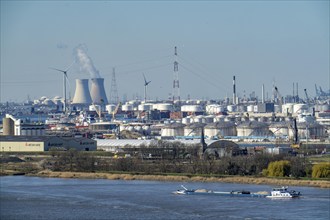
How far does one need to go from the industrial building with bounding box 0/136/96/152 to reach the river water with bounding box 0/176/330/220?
275 inches

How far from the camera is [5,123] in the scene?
27.6 meters

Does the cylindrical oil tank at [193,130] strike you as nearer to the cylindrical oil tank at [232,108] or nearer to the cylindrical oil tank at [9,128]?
the cylindrical oil tank at [9,128]

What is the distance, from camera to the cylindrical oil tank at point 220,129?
94.9 feet

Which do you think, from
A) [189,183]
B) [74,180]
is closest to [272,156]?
[189,183]

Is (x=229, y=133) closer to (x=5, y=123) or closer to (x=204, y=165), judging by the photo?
(x=5, y=123)

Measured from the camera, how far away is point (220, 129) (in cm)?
2908

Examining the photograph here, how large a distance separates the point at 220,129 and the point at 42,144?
335 inches

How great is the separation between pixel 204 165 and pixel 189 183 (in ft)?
4.34

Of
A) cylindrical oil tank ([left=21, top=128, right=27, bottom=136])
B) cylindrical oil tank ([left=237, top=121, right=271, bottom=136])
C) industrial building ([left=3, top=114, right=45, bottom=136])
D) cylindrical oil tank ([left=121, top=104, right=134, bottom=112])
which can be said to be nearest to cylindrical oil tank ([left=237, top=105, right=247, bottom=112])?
cylindrical oil tank ([left=121, top=104, right=134, bottom=112])

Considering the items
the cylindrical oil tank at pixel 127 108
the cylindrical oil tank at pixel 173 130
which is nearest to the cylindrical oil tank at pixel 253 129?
the cylindrical oil tank at pixel 173 130

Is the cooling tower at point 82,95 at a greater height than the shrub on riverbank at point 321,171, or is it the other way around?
the cooling tower at point 82,95

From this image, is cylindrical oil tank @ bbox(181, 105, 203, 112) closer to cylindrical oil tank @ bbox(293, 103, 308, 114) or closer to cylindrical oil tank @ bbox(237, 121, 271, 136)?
cylindrical oil tank @ bbox(293, 103, 308, 114)

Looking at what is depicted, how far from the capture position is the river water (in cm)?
1088

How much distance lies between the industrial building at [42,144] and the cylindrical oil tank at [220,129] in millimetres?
7034
